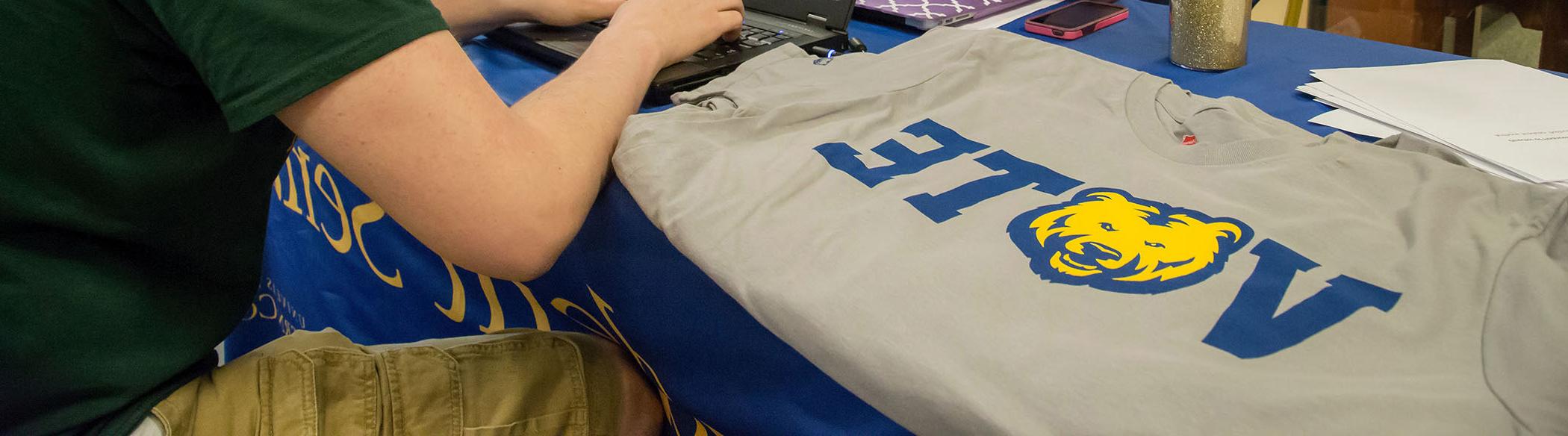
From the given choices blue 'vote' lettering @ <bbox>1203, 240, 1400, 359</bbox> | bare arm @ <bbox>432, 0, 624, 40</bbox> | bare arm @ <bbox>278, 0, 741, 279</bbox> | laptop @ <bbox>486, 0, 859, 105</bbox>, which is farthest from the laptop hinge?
blue 'vote' lettering @ <bbox>1203, 240, 1400, 359</bbox>

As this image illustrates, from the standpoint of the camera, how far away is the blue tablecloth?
64cm

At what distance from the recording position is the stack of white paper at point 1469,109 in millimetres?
676

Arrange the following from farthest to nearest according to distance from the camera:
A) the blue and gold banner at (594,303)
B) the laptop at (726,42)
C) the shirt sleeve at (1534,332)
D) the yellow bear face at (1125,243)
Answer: the laptop at (726,42), the blue and gold banner at (594,303), the yellow bear face at (1125,243), the shirt sleeve at (1534,332)

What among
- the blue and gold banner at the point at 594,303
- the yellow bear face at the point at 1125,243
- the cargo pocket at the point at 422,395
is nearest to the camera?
the yellow bear face at the point at 1125,243

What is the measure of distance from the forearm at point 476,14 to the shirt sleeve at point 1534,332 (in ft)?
2.89

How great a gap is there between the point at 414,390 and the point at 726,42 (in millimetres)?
446

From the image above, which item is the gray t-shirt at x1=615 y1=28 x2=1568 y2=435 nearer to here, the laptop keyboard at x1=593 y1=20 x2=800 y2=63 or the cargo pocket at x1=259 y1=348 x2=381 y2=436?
the laptop keyboard at x1=593 y1=20 x2=800 y2=63

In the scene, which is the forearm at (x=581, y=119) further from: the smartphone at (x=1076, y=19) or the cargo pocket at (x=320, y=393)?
the smartphone at (x=1076, y=19)

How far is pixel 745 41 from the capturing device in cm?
98

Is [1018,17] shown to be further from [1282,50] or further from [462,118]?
[462,118]

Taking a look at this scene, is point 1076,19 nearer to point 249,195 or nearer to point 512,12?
point 512,12

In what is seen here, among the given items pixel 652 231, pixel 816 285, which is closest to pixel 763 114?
pixel 652 231

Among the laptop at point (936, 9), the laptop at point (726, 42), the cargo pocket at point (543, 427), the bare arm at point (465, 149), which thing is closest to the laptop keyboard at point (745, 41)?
the laptop at point (726, 42)

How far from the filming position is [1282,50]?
947 mm
